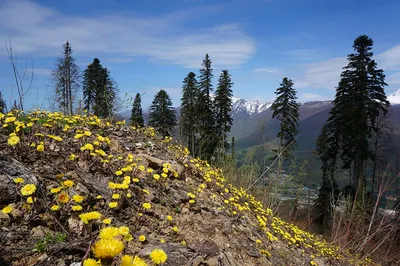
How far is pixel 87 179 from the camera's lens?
3.28 meters

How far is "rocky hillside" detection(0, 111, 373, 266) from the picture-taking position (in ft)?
6.80

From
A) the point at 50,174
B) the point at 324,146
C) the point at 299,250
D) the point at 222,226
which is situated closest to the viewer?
the point at 50,174

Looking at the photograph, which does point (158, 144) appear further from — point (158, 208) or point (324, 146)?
point (324, 146)

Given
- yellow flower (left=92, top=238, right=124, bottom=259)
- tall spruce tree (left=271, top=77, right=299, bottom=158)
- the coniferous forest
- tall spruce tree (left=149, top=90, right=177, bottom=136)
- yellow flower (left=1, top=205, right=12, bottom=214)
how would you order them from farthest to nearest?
1. tall spruce tree (left=149, top=90, right=177, bottom=136)
2. tall spruce tree (left=271, top=77, right=299, bottom=158)
3. the coniferous forest
4. yellow flower (left=1, top=205, right=12, bottom=214)
5. yellow flower (left=92, top=238, right=124, bottom=259)

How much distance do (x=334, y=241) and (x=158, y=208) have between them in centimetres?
623

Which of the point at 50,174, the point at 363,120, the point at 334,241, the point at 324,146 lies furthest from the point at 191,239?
the point at 324,146

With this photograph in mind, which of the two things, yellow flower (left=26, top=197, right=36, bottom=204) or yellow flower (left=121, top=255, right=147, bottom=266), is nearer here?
yellow flower (left=121, top=255, right=147, bottom=266)

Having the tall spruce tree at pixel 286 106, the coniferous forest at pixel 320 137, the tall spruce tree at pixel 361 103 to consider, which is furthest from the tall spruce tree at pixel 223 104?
the tall spruce tree at pixel 361 103

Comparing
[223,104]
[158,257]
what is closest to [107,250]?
[158,257]

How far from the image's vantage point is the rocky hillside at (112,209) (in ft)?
6.80

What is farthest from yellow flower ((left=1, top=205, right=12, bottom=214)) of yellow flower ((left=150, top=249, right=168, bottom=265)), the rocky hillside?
yellow flower ((left=150, top=249, right=168, bottom=265))

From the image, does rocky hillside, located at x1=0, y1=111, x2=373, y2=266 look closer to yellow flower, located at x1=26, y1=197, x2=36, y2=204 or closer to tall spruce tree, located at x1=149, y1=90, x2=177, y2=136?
yellow flower, located at x1=26, y1=197, x2=36, y2=204

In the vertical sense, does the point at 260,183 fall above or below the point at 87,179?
below

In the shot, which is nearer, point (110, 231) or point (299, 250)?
point (110, 231)
